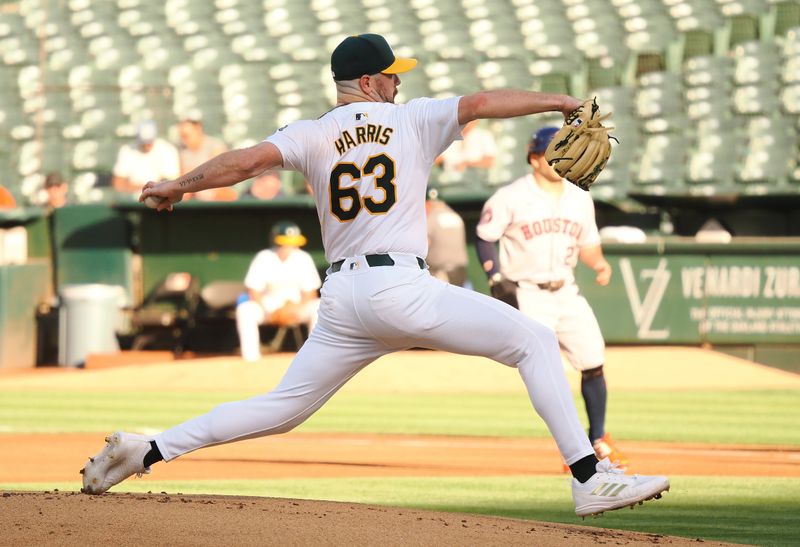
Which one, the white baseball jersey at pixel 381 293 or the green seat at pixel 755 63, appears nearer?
the white baseball jersey at pixel 381 293

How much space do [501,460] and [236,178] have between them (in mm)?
3953

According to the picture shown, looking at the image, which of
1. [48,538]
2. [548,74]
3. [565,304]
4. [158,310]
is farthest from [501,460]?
→ [548,74]

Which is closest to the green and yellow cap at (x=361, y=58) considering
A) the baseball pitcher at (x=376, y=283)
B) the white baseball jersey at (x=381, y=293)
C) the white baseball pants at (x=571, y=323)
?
the baseball pitcher at (x=376, y=283)

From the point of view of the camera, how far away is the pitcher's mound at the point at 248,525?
13.7 feet

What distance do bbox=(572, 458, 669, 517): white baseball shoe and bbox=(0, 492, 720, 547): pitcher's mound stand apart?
0.36 ft

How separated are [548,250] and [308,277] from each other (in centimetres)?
619

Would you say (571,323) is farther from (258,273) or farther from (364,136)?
(258,273)

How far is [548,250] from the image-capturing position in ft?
25.0

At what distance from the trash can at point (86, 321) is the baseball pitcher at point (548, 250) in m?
7.37

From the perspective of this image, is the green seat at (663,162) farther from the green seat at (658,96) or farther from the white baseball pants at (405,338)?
the white baseball pants at (405,338)

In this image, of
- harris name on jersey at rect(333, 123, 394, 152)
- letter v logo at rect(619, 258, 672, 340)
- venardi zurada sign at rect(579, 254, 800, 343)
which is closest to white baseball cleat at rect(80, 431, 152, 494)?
harris name on jersey at rect(333, 123, 394, 152)

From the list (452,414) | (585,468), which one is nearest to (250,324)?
(452,414)

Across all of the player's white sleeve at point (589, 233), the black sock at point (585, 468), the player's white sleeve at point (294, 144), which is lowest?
the black sock at point (585, 468)

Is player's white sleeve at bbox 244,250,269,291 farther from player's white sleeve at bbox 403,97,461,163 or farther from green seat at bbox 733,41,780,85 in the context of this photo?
player's white sleeve at bbox 403,97,461,163
